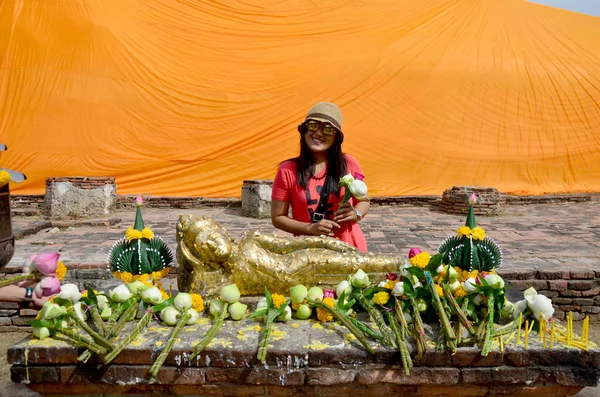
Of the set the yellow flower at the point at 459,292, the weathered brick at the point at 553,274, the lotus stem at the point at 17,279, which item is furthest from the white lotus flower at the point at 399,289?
the weathered brick at the point at 553,274

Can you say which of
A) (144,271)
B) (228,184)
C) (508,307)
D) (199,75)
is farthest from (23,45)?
(508,307)

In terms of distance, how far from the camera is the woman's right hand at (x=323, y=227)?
2.21 meters

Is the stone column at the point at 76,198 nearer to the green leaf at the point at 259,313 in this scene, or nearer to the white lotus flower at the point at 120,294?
the white lotus flower at the point at 120,294

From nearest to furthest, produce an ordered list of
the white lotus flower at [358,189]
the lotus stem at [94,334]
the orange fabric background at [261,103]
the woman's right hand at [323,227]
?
1. the lotus stem at [94,334]
2. the white lotus flower at [358,189]
3. the woman's right hand at [323,227]
4. the orange fabric background at [261,103]

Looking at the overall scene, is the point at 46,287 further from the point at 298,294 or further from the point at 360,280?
the point at 360,280

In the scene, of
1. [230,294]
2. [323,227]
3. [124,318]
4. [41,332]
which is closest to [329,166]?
[323,227]

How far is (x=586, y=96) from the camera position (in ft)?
35.6

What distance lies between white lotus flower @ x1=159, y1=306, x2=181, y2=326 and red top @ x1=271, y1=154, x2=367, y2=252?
791 mm

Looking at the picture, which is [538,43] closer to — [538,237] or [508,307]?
[538,237]

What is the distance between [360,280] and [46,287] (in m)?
1.24

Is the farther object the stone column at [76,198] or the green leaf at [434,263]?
the stone column at [76,198]

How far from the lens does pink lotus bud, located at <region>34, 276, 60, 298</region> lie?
1.79 metres

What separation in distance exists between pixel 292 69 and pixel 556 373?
1031 centimetres

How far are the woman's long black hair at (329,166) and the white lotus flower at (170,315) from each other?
859 mm
